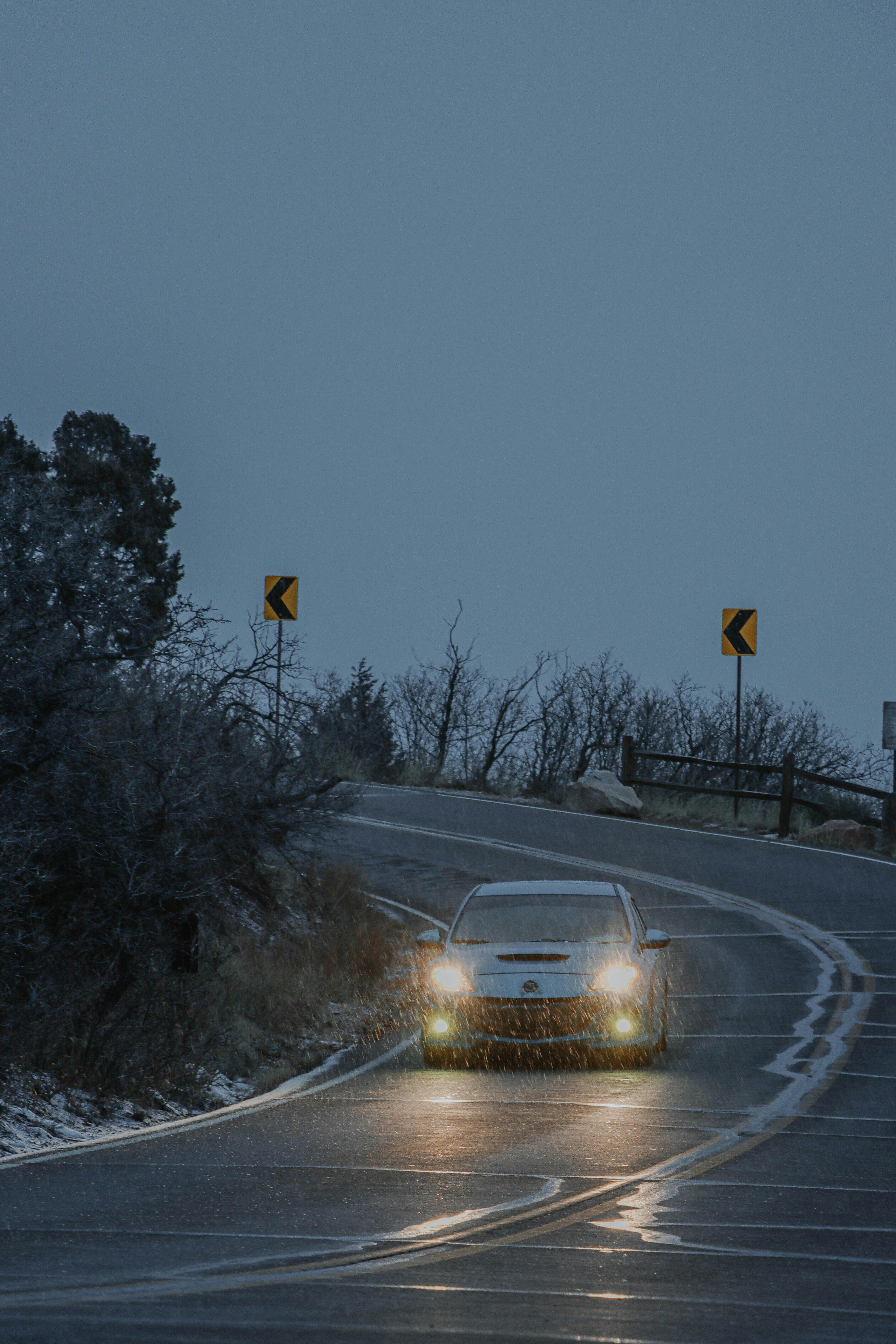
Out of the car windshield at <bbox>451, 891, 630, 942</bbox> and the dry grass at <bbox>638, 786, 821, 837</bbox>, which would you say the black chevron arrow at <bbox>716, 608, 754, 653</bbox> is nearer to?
the dry grass at <bbox>638, 786, 821, 837</bbox>

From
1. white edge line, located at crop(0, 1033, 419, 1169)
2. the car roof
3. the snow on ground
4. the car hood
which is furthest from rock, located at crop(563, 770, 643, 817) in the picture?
the snow on ground

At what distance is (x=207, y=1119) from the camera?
1023 cm

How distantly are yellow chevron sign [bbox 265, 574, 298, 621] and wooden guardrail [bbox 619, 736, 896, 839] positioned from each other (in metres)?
8.43

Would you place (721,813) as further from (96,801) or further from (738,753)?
(96,801)

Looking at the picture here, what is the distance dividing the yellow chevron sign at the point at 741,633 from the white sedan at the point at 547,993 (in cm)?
2240

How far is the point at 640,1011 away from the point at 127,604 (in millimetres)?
6045

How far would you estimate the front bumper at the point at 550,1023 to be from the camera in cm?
1211

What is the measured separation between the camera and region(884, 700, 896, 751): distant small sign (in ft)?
92.9

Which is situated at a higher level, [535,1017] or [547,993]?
[547,993]

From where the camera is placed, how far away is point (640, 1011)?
12188mm

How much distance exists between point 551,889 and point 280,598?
1943 centimetres

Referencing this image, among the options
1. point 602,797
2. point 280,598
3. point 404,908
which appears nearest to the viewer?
point 404,908

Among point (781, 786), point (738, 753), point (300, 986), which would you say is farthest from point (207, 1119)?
point (738, 753)

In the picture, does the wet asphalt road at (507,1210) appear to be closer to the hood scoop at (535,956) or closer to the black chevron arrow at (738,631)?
the hood scoop at (535,956)
